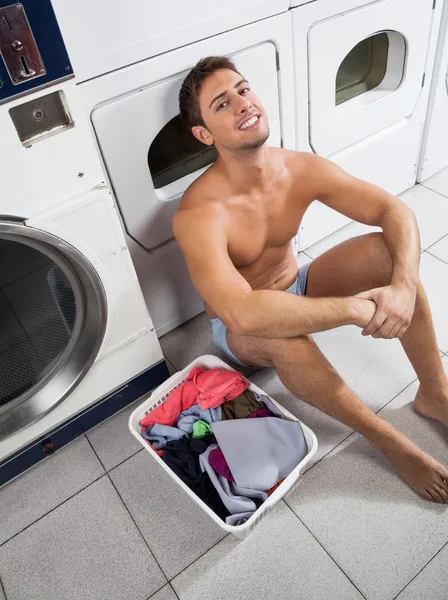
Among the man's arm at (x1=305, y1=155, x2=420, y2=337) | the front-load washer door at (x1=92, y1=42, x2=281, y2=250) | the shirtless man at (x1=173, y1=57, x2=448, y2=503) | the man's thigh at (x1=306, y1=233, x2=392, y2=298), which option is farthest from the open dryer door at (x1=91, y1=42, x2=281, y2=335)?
the man's thigh at (x1=306, y1=233, x2=392, y2=298)

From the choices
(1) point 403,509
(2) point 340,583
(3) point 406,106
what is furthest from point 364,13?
(2) point 340,583

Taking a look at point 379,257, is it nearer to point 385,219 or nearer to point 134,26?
point 385,219

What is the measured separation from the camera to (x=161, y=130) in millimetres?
1472

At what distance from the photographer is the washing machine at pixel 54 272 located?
962 millimetres

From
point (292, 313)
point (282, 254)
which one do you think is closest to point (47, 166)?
point (292, 313)

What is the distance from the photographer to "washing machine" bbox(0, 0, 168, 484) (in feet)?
3.16

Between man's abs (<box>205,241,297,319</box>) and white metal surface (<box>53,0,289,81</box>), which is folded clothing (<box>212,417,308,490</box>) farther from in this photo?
white metal surface (<box>53,0,289,81</box>)

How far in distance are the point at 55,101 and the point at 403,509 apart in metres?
1.27

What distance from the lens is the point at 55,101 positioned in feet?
3.34

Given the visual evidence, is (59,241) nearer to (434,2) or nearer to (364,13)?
(364,13)

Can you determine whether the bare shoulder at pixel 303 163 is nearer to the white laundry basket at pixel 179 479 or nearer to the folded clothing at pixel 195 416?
the white laundry basket at pixel 179 479

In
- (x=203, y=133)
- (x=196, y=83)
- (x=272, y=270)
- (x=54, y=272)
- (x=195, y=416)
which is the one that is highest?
(x=196, y=83)

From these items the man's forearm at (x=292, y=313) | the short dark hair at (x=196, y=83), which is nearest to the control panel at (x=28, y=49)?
the short dark hair at (x=196, y=83)

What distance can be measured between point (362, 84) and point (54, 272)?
1347 millimetres
